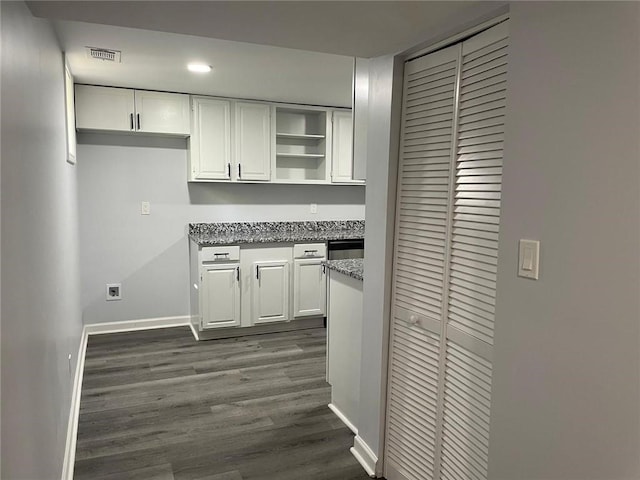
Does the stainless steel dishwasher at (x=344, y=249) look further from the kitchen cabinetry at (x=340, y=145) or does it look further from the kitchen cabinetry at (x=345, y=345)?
the kitchen cabinetry at (x=345, y=345)

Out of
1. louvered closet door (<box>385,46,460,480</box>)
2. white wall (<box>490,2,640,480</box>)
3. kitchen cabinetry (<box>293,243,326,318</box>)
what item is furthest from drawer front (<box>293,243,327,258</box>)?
white wall (<box>490,2,640,480</box>)

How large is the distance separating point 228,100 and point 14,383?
3.72 meters

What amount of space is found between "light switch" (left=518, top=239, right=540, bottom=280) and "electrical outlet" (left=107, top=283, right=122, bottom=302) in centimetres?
395

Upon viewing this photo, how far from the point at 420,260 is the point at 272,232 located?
10.1ft

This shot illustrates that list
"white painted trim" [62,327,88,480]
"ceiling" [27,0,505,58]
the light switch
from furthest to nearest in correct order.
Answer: "white painted trim" [62,327,88,480] < "ceiling" [27,0,505,58] < the light switch

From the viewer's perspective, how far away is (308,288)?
4.64 metres

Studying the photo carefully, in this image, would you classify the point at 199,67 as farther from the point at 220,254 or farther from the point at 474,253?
the point at 474,253

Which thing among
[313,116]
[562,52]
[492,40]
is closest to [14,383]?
[562,52]

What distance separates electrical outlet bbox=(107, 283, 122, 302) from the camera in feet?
14.9

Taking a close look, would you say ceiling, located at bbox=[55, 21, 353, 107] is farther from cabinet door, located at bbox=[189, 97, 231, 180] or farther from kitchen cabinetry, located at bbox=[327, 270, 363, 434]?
kitchen cabinetry, located at bbox=[327, 270, 363, 434]

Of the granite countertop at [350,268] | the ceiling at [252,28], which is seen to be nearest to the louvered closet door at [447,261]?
the ceiling at [252,28]

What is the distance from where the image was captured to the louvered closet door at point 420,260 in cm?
194

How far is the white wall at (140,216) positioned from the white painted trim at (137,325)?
5 cm

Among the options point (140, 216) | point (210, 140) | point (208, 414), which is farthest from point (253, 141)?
point (208, 414)
